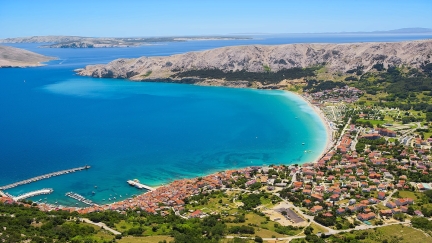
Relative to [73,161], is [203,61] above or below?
above

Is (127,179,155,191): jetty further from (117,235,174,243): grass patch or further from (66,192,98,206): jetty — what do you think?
(117,235,174,243): grass patch

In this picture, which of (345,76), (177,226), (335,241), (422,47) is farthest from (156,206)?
(422,47)

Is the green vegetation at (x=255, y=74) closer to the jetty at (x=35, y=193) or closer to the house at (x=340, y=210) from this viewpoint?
the house at (x=340, y=210)

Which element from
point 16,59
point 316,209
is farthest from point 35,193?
point 16,59

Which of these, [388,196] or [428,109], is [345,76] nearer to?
[428,109]

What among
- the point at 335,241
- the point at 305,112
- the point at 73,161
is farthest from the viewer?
the point at 305,112

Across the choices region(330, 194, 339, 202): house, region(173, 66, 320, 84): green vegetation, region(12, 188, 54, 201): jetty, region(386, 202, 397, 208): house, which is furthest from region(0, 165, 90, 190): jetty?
region(173, 66, 320, 84): green vegetation

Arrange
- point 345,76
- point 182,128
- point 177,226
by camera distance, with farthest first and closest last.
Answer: point 345,76
point 182,128
point 177,226

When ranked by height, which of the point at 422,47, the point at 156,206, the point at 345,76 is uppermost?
the point at 422,47
